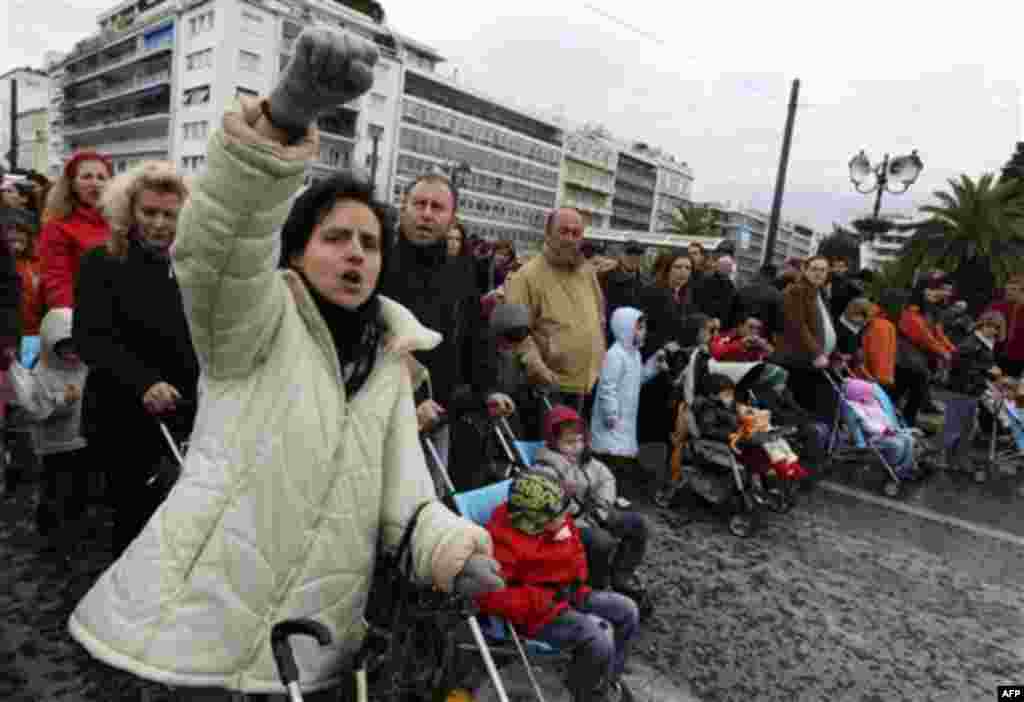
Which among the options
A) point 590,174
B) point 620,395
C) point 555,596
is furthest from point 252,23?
point 555,596

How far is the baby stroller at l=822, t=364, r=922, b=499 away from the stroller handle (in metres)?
6.14

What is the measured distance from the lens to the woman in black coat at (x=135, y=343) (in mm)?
2646

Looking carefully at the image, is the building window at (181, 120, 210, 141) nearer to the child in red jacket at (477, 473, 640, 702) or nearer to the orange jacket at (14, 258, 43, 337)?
the orange jacket at (14, 258, 43, 337)

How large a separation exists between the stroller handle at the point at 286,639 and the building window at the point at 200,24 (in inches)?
2363

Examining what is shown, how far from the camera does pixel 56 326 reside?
11.9 feet

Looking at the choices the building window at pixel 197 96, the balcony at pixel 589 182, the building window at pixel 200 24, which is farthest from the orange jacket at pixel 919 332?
the balcony at pixel 589 182

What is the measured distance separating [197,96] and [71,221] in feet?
192

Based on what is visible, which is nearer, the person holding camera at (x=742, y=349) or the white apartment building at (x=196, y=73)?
the person holding camera at (x=742, y=349)

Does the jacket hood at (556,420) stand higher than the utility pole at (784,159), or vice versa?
the utility pole at (784,159)

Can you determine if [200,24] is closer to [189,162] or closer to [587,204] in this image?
[189,162]

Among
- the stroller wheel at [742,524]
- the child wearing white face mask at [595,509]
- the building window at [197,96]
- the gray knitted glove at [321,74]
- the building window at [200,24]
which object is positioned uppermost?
the building window at [200,24]

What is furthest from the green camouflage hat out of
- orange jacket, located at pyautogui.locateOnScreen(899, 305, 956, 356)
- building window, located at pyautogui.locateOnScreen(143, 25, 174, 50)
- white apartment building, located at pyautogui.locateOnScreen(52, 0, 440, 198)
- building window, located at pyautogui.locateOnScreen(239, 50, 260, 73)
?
building window, located at pyautogui.locateOnScreen(143, 25, 174, 50)

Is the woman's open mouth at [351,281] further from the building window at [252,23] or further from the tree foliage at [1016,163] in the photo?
the building window at [252,23]

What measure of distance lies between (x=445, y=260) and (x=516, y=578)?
149 centimetres
